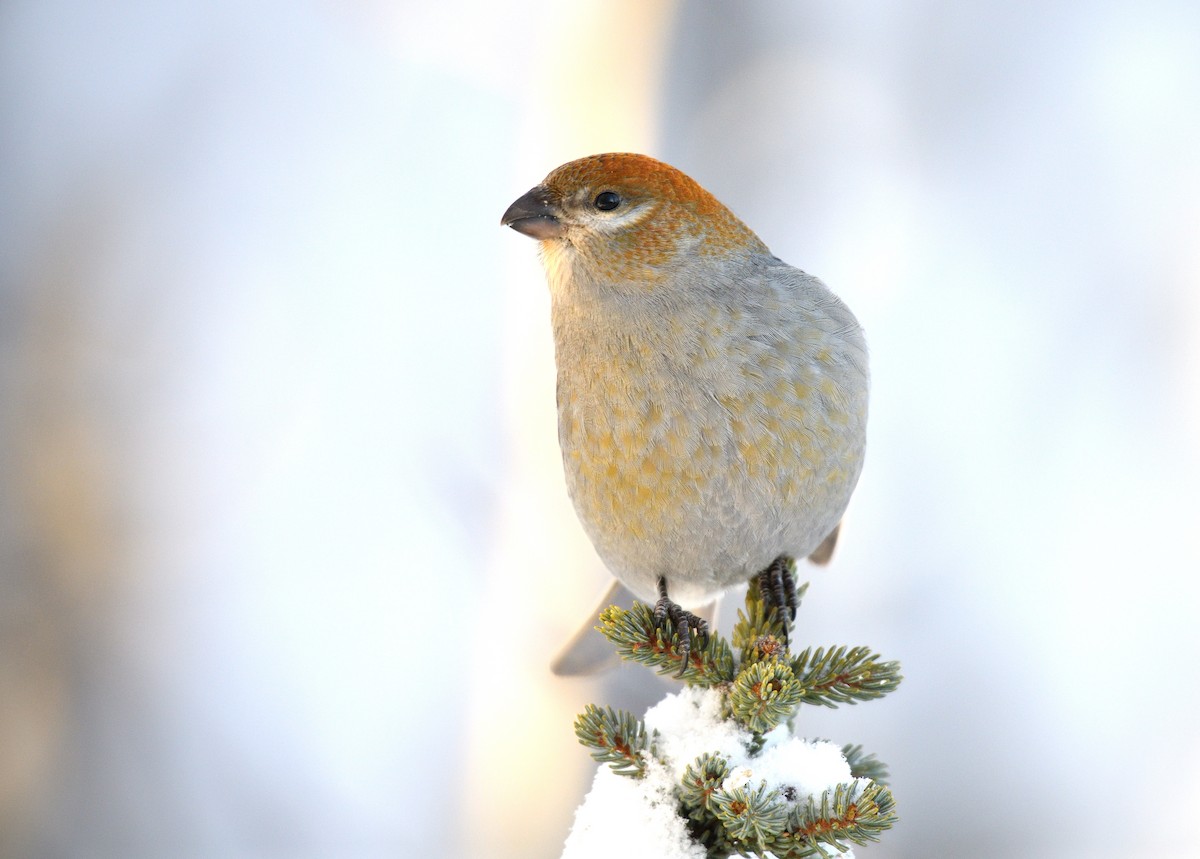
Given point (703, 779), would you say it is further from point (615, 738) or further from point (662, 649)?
point (662, 649)

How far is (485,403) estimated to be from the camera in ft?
14.1

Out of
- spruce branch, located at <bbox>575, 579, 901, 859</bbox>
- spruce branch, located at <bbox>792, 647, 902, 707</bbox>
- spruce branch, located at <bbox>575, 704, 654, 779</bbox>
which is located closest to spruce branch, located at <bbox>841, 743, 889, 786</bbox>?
spruce branch, located at <bbox>575, 579, 901, 859</bbox>

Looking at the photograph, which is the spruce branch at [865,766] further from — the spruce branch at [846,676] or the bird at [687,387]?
the bird at [687,387]

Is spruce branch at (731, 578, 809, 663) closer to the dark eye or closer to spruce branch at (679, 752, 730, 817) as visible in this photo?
spruce branch at (679, 752, 730, 817)

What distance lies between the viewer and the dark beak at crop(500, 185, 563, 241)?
90.6 inches

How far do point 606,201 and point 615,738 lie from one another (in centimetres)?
120

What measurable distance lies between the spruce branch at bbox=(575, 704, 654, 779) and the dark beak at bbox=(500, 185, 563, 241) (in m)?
1.11

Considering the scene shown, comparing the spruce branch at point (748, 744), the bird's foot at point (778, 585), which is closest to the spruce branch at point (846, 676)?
the spruce branch at point (748, 744)

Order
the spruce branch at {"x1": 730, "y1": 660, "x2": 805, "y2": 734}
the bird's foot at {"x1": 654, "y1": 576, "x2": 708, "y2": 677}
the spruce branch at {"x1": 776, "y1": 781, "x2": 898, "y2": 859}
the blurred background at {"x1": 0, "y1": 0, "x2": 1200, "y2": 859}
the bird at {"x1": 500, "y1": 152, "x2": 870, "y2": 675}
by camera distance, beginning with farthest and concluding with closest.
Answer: the blurred background at {"x1": 0, "y1": 0, "x2": 1200, "y2": 859} < the bird at {"x1": 500, "y1": 152, "x2": 870, "y2": 675} < the bird's foot at {"x1": 654, "y1": 576, "x2": 708, "y2": 677} < the spruce branch at {"x1": 730, "y1": 660, "x2": 805, "y2": 734} < the spruce branch at {"x1": 776, "y1": 781, "x2": 898, "y2": 859}

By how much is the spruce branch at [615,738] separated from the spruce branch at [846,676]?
0.33 meters

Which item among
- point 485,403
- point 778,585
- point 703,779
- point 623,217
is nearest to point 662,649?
point 703,779

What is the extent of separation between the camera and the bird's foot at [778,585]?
2.31 m

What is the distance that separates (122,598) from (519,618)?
174cm

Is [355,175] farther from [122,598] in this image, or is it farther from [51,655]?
[51,655]
